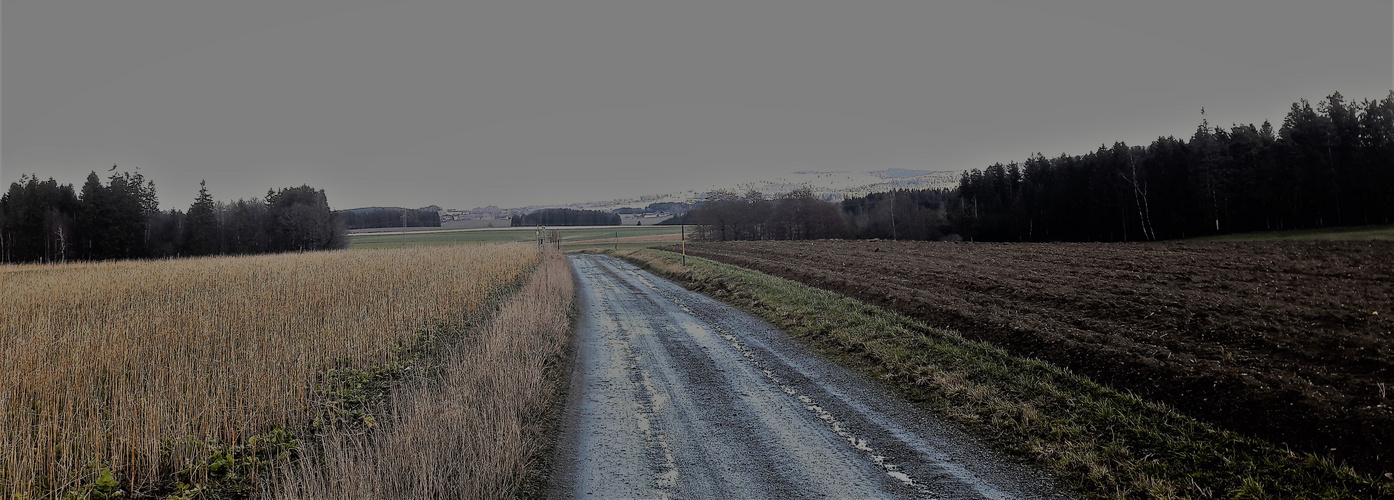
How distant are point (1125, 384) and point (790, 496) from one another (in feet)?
17.4

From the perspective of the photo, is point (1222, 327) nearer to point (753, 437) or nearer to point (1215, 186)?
point (753, 437)

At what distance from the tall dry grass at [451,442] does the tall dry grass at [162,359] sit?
1.07 metres

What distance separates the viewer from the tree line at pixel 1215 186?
41500mm

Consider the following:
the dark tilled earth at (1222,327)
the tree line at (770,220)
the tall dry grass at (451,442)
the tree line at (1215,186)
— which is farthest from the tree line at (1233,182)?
the tall dry grass at (451,442)

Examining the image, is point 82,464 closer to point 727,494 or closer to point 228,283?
point 727,494

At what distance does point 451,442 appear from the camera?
5195 mm

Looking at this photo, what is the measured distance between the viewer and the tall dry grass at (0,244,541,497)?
4902mm

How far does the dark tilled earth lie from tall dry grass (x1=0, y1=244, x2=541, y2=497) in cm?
958

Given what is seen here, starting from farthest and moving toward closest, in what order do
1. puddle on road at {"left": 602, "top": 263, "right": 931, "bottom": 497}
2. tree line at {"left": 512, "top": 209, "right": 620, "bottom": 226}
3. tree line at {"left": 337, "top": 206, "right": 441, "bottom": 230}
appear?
1. tree line at {"left": 512, "top": 209, "right": 620, "bottom": 226}
2. tree line at {"left": 337, "top": 206, "right": 441, "bottom": 230}
3. puddle on road at {"left": 602, "top": 263, "right": 931, "bottom": 497}

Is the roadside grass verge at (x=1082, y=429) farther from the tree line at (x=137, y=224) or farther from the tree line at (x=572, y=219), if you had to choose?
the tree line at (x=572, y=219)

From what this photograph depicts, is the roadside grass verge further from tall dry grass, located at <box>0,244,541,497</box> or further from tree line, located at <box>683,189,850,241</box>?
tree line, located at <box>683,189,850,241</box>

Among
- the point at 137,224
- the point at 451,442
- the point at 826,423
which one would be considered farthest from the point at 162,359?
the point at 137,224

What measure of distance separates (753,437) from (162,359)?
7.51m

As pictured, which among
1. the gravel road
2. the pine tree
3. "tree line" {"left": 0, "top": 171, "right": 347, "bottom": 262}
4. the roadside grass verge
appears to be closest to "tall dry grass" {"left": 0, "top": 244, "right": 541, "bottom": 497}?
the gravel road
